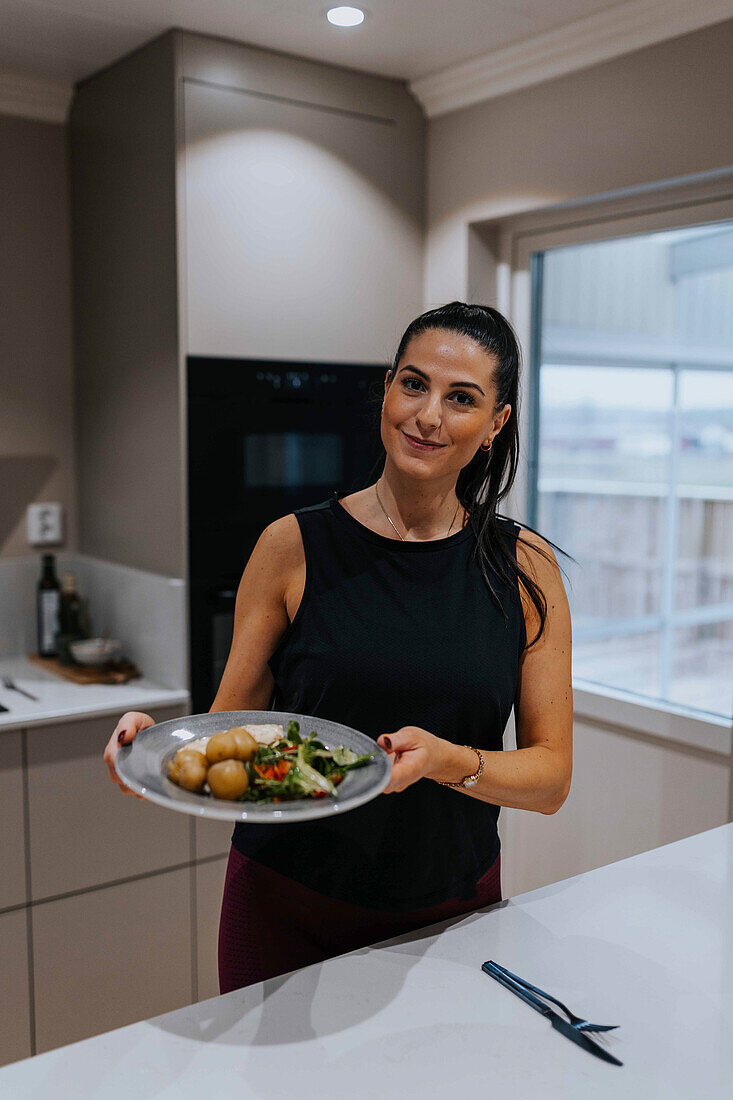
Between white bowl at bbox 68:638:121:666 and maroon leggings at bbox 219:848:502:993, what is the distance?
4.38 ft

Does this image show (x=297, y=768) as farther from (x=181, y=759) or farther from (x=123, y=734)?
(x=123, y=734)

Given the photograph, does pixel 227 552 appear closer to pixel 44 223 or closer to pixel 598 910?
pixel 44 223

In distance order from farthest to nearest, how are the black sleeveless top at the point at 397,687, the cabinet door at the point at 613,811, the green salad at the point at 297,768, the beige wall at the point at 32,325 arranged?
the beige wall at the point at 32,325, the cabinet door at the point at 613,811, the black sleeveless top at the point at 397,687, the green salad at the point at 297,768

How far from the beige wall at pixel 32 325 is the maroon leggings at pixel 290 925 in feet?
5.82

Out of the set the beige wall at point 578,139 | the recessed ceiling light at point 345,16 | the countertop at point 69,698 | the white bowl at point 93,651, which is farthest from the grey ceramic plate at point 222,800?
the recessed ceiling light at point 345,16

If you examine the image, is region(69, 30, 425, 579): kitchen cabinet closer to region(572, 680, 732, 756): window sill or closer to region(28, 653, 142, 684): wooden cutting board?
region(28, 653, 142, 684): wooden cutting board

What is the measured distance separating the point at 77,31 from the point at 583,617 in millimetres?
2022

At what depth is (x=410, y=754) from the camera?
1.17m

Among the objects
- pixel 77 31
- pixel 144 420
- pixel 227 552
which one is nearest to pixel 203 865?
pixel 227 552

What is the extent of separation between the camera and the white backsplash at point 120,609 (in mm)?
2533

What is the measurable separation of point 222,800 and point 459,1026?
0.35 m

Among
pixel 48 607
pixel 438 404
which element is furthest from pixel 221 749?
pixel 48 607

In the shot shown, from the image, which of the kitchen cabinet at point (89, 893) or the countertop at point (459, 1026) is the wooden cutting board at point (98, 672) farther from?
the countertop at point (459, 1026)

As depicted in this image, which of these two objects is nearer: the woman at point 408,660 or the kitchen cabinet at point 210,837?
the woman at point 408,660
